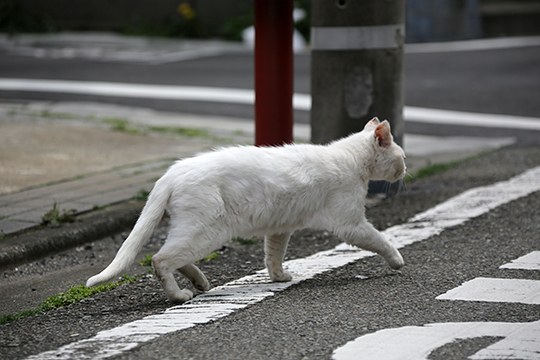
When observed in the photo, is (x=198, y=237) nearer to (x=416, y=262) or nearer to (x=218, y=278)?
(x=218, y=278)

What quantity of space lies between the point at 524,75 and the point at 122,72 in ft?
19.1

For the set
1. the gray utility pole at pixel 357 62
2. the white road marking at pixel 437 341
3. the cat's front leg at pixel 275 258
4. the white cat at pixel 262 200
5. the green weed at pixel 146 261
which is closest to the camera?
the white road marking at pixel 437 341

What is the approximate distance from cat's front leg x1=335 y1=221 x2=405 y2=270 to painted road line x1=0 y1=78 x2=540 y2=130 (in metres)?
6.10

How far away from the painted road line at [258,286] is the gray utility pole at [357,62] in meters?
0.91

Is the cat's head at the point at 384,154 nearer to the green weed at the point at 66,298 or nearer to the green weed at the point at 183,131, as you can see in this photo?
the green weed at the point at 66,298

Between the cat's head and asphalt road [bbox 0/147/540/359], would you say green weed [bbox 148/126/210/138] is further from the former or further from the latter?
the cat's head

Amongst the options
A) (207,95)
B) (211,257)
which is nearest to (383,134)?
(211,257)

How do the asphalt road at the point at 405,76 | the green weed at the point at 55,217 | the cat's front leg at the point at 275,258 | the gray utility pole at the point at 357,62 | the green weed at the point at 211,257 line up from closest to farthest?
the cat's front leg at the point at 275,258
the green weed at the point at 211,257
the green weed at the point at 55,217
the gray utility pole at the point at 357,62
the asphalt road at the point at 405,76

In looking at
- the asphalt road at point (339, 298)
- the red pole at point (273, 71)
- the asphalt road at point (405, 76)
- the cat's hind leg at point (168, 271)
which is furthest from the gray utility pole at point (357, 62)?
the asphalt road at point (405, 76)

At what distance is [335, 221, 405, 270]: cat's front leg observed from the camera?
20.7 feet

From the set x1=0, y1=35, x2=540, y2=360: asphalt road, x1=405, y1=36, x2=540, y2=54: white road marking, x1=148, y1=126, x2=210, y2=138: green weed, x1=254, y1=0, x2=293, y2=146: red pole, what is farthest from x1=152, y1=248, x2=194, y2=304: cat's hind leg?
x1=405, y1=36, x2=540, y2=54: white road marking

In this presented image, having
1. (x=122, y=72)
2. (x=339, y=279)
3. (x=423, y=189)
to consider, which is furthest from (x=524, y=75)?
(x=339, y=279)

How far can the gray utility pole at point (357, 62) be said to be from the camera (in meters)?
8.65

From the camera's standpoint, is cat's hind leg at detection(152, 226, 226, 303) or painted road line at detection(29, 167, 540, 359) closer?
painted road line at detection(29, 167, 540, 359)
